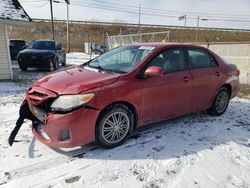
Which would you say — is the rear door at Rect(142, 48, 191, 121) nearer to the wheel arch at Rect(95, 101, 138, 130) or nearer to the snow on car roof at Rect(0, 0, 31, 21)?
the wheel arch at Rect(95, 101, 138, 130)

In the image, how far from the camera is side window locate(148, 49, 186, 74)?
14.3 feet

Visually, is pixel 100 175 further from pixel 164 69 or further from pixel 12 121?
pixel 12 121

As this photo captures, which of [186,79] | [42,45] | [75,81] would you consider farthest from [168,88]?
[42,45]

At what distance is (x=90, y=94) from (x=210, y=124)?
2.75 metres

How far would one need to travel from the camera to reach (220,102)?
18.2 ft

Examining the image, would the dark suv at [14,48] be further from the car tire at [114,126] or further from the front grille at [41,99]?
the car tire at [114,126]

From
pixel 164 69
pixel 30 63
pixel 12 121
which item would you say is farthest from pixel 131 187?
pixel 30 63

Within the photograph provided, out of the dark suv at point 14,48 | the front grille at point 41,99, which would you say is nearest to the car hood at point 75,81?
the front grille at point 41,99

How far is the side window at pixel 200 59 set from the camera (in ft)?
16.3

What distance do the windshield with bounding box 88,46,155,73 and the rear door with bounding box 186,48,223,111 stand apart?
3.30ft

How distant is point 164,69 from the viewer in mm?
4422

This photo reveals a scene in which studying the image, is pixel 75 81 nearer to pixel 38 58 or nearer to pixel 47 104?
pixel 47 104

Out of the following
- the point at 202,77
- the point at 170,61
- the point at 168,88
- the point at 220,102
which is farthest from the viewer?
the point at 220,102

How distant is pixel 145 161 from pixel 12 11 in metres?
9.41
